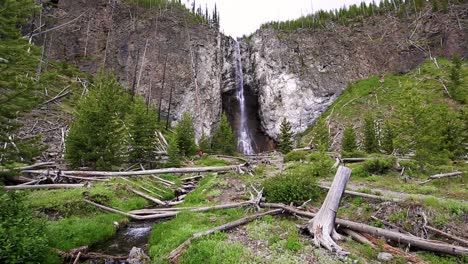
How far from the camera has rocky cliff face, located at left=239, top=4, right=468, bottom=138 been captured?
229 feet

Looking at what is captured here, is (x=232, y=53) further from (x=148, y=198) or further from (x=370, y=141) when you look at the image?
(x=148, y=198)

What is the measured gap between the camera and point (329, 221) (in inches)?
445

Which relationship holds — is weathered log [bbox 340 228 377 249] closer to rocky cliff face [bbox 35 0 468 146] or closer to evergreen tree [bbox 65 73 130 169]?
evergreen tree [bbox 65 73 130 169]

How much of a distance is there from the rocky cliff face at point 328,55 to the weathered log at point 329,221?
186ft

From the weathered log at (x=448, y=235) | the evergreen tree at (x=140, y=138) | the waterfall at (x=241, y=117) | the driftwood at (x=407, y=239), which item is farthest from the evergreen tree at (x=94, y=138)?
the waterfall at (x=241, y=117)

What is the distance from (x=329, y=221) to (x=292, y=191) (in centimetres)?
399

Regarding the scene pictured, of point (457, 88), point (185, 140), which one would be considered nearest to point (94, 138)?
point (185, 140)

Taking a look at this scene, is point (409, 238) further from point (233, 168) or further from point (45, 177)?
point (45, 177)

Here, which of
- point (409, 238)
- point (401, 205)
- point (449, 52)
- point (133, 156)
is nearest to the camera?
point (409, 238)

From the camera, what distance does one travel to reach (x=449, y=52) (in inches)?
2662

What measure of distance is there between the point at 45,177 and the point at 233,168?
14628 millimetres

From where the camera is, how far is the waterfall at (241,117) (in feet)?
224

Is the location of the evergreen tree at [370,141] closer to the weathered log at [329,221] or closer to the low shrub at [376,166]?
the low shrub at [376,166]

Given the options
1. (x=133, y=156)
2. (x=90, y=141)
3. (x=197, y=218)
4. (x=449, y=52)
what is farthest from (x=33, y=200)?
(x=449, y=52)
